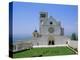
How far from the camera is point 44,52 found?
250 cm

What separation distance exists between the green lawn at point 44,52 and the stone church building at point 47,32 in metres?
0.08

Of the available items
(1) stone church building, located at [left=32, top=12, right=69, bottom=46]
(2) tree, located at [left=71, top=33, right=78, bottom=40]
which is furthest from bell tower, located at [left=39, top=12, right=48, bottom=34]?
(2) tree, located at [left=71, top=33, right=78, bottom=40]

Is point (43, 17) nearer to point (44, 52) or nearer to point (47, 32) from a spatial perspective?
point (47, 32)

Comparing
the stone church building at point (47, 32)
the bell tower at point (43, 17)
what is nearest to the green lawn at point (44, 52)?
the stone church building at point (47, 32)

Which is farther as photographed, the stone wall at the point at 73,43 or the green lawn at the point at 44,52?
the stone wall at the point at 73,43

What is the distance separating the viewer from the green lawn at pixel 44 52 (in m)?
2.38

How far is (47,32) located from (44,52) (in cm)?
26

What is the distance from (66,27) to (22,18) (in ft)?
2.01

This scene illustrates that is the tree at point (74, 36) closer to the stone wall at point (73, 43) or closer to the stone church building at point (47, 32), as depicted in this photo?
the stone wall at point (73, 43)

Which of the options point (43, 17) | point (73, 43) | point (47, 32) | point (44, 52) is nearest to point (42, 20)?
point (43, 17)

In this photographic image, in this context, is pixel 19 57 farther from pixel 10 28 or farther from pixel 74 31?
pixel 74 31

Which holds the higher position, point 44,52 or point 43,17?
point 43,17

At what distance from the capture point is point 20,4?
2.37 m

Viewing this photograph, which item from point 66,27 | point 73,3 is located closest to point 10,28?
point 66,27
